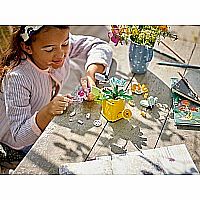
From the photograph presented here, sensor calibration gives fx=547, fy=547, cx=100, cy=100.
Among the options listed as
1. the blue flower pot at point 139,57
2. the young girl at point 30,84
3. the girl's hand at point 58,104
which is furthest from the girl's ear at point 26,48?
the blue flower pot at point 139,57

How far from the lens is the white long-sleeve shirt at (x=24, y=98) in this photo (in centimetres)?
116

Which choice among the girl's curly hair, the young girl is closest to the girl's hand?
the young girl

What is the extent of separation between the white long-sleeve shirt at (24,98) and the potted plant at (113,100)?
0.08m

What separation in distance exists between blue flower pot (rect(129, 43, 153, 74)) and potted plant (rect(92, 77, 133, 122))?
0.08m

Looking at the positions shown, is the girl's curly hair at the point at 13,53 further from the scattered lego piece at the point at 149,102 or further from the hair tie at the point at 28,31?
the scattered lego piece at the point at 149,102

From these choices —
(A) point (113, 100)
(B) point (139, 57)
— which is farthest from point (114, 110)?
(B) point (139, 57)

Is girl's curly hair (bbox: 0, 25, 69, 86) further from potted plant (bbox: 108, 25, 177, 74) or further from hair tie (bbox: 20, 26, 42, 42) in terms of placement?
potted plant (bbox: 108, 25, 177, 74)
